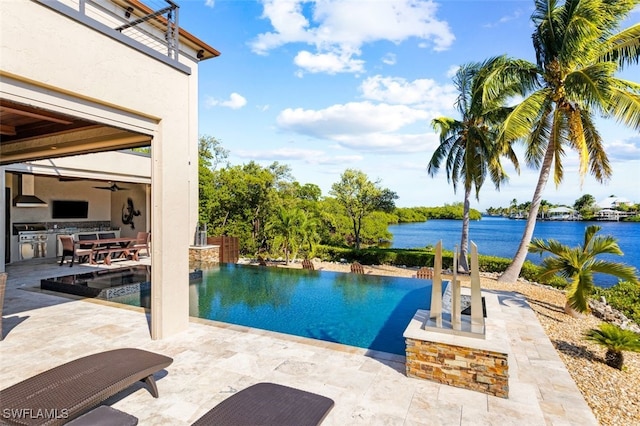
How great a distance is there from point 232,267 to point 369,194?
978cm

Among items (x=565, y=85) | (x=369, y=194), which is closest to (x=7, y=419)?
(x=565, y=85)

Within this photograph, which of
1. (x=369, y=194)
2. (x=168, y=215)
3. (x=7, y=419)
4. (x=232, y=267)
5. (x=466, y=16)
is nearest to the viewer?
(x=7, y=419)

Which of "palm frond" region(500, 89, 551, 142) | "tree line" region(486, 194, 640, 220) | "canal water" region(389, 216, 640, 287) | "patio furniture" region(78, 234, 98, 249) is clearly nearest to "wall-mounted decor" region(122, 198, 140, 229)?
"patio furniture" region(78, 234, 98, 249)

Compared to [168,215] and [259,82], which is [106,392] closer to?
[168,215]

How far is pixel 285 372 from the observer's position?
4660 millimetres

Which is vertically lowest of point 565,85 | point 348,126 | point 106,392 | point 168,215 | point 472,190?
point 106,392

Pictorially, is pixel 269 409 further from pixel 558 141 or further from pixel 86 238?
pixel 86 238

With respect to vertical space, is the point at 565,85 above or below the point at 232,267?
above

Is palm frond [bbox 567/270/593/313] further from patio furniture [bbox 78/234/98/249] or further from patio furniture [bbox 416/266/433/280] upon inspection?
patio furniture [bbox 78/234/98/249]

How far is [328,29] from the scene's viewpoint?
12.6 metres

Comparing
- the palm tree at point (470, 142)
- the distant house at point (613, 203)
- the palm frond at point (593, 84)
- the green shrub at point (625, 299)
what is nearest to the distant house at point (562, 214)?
the distant house at point (613, 203)

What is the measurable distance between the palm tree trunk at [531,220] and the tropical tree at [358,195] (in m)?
9.56

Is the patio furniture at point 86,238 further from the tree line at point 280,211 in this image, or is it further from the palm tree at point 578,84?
the palm tree at point 578,84

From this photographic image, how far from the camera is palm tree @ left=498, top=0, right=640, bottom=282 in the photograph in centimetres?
980
